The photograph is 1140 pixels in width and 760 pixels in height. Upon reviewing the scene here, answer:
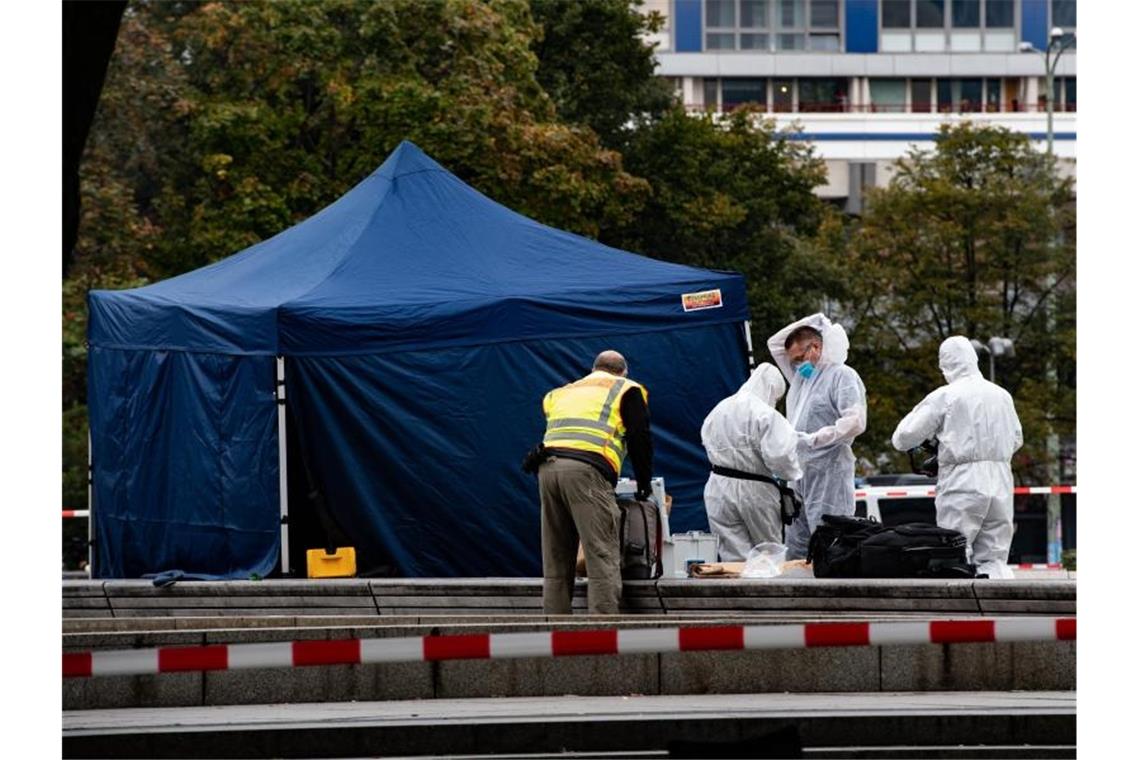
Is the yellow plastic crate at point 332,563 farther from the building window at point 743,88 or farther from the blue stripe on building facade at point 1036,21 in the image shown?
the building window at point 743,88

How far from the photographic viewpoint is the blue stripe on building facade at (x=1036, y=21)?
75625mm

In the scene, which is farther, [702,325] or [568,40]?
[568,40]

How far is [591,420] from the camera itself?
13109mm

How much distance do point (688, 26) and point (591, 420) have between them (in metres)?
67.8

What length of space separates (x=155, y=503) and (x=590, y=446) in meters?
5.91

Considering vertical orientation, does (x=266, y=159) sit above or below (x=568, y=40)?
below

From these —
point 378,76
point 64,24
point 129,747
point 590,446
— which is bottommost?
point 129,747

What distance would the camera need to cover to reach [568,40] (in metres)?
42.3

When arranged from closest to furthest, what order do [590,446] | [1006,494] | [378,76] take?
[590,446], [1006,494], [378,76]

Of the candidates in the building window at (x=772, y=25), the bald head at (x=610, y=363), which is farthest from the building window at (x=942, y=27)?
the bald head at (x=610, y=363)

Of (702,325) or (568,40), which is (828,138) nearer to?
(568,40)

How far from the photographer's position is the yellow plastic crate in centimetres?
1689

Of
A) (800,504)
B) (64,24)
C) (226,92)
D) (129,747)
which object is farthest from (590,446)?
(226,92)

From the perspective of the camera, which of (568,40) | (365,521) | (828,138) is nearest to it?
(365,521)
